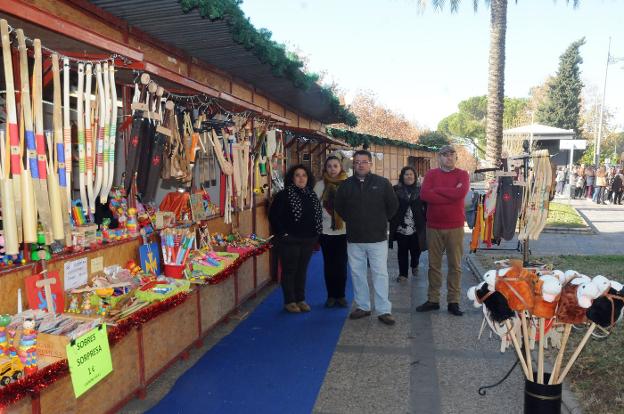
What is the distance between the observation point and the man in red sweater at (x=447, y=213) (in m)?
5.60

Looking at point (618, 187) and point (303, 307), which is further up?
point (618, 187)

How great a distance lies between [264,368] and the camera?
4.42 meters

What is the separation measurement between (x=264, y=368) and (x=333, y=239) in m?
2.13

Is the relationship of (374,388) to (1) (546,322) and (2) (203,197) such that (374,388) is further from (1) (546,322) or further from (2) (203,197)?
(2) (203,197)

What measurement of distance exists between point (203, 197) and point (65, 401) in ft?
8.81

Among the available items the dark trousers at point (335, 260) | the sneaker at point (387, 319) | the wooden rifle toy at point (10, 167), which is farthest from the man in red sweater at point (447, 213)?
the wooden rifle toy at point (10, 167)

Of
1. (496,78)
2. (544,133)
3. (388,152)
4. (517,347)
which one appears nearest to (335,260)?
(517,347)

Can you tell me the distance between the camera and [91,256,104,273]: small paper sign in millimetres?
3582

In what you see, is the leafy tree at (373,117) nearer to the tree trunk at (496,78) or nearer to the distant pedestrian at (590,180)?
the distant pedestrian at (590,180)

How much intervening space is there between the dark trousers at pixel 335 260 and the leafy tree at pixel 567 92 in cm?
5244

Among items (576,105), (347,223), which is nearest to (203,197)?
(347,223)

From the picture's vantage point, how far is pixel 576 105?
171 feet

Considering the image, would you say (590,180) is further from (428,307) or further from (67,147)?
(67,147)

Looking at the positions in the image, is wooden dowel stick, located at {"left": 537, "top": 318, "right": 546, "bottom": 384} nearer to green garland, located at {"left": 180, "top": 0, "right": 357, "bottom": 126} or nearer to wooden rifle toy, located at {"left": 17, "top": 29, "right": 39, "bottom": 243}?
wooden rifle toy, located at {"left": 17, "top": 29, "right": 39, "bottom": 243}
